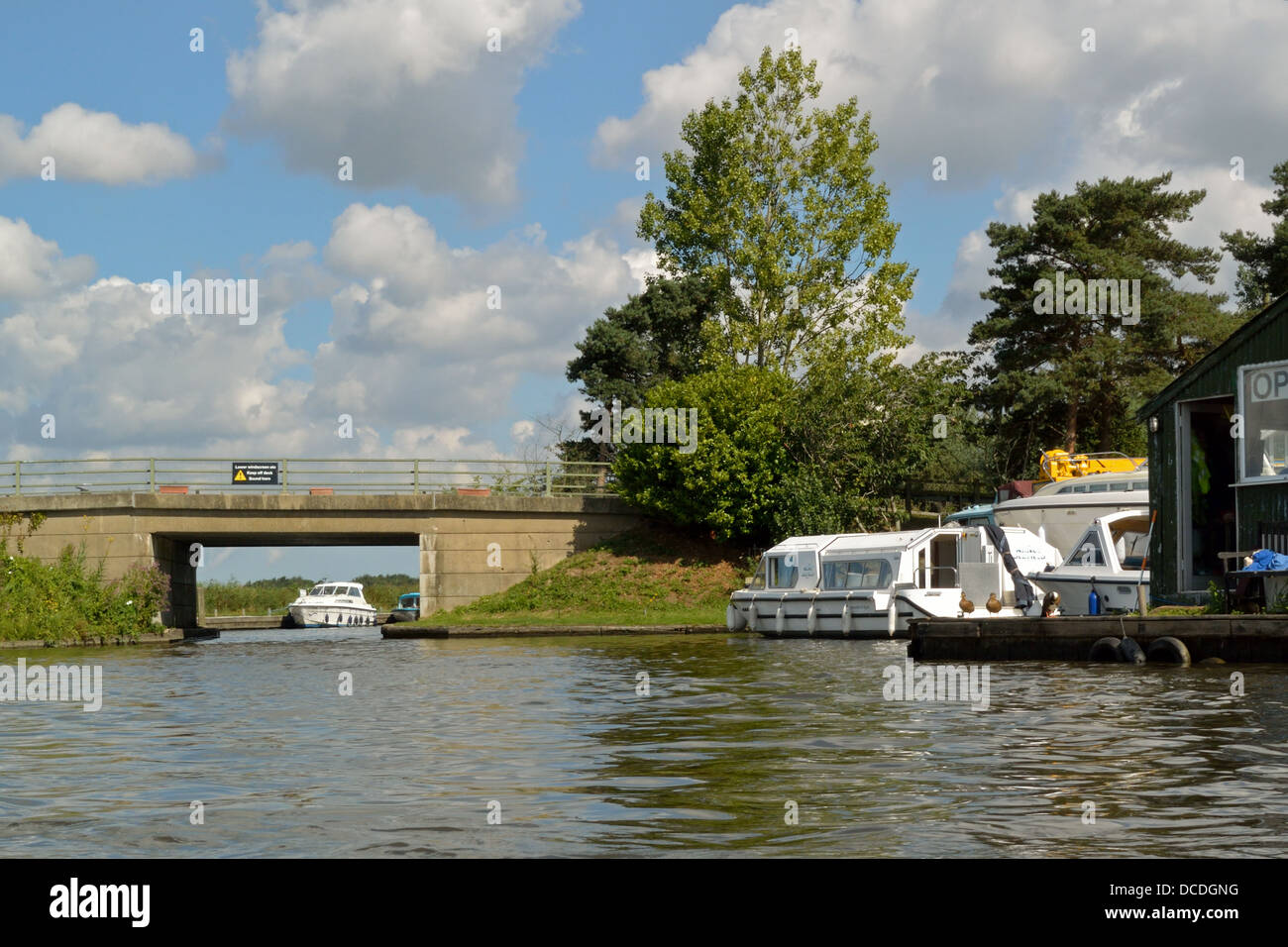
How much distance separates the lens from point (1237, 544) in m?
23.7

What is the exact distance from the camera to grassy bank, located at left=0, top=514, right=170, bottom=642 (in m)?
37.7

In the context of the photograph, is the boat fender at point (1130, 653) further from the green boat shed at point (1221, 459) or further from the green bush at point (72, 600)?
the green bush at point (72, 600)

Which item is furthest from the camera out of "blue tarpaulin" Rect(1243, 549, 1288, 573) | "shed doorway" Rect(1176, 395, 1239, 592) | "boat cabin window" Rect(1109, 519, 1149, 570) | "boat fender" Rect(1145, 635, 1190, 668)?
"boat cabin window" Rect(1109, 519, 1149, 570)

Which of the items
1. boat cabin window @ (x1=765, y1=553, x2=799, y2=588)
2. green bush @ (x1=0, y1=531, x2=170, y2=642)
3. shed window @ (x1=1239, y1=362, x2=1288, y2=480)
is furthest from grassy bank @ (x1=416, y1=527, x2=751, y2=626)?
shed window @ (x1=1239, y1=362, x2=1288, y2=480)

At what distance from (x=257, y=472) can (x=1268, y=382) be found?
32.7 metres

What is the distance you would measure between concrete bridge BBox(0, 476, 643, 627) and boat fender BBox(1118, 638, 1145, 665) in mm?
28468

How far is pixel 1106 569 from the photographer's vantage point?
92.3 ft

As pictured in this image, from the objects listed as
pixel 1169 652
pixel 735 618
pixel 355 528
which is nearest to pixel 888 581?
pixel 735 618

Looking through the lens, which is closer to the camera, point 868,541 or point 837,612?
point 837,612

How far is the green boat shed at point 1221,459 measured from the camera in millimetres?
23078

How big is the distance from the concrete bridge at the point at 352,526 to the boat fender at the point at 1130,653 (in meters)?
28.5

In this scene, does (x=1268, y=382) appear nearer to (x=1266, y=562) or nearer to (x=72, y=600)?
(x=1266, y=562)

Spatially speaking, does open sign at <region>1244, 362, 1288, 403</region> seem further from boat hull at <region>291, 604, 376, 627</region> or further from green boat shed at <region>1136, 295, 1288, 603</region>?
boat hull at <region>291, 604, 376, 627</region>
